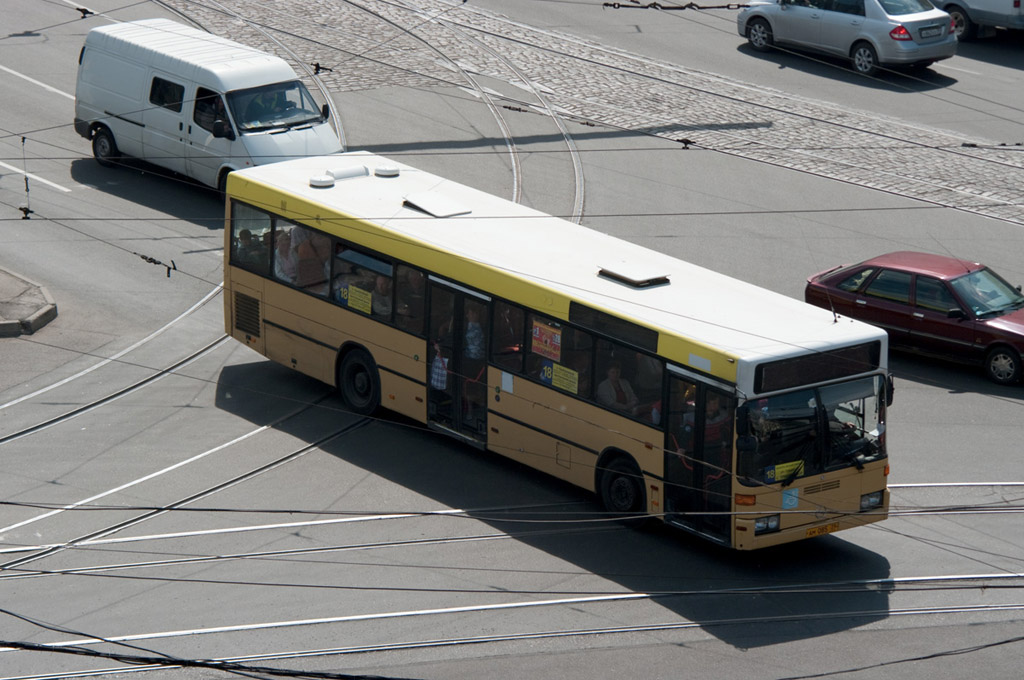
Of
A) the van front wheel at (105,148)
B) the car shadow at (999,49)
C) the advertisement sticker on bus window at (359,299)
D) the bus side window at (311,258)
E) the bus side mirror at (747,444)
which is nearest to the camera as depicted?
the bus side mirror at (747,444)

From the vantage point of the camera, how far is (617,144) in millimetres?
26438

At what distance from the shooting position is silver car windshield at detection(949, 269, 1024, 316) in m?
18.1

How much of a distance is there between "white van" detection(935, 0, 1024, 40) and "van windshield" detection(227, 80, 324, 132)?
663 inches

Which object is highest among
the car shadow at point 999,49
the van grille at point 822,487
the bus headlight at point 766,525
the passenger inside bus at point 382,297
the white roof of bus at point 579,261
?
the car shadow at point 999,49

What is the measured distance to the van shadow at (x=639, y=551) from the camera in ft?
39.8

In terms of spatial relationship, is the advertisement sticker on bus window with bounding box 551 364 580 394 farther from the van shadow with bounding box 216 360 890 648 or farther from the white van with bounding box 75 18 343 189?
the white van with bounding box 75 18 343 189

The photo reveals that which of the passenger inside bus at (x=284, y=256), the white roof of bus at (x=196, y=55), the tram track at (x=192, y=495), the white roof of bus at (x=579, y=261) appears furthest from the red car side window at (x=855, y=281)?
the white roof of bus at (x=196, y=55)

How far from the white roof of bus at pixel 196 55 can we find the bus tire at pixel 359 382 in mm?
7686

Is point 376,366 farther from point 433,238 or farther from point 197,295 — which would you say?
point 197,295

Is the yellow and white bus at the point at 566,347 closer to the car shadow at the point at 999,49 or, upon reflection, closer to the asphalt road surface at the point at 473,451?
the asphalt road surface at the point at 473,451

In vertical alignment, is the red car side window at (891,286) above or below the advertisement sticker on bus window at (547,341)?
below

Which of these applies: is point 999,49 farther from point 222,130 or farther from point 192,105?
point 192,105

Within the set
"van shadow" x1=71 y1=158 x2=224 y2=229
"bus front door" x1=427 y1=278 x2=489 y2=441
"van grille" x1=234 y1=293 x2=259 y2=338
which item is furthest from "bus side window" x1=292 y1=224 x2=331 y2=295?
"van shadow" x1=71 y1=158 x2=224 y2=229

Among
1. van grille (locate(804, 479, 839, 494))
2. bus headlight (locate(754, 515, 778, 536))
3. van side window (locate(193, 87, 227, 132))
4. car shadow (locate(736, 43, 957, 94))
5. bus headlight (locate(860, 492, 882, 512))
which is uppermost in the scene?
car shadow (locate(736, 43, 957, 94))
